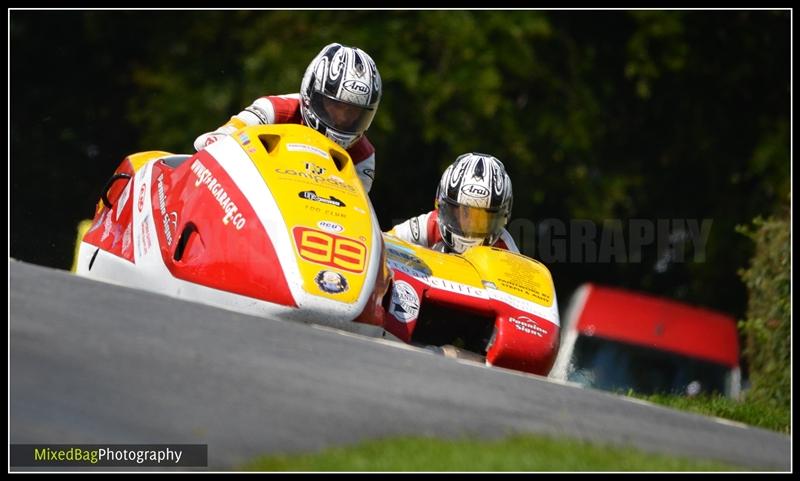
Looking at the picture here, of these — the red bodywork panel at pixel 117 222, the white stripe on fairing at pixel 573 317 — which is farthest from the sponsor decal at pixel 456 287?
the white stripe on fairing at pixel 573 317

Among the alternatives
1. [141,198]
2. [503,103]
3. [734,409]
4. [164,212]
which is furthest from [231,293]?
Answer: [503,103]

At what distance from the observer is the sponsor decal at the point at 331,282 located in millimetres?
6406

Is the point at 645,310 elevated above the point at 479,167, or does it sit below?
below

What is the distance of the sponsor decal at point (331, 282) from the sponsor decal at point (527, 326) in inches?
54.8

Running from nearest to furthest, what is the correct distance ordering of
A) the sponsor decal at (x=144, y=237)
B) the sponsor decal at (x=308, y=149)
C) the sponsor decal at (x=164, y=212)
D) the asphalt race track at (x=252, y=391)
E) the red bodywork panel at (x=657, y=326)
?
the asphalt race track at (x=252, y=391)
the sponsor decal at (x=164, y=212)
the sponsor decal at (x=144, y=237)
the sponsor decal at (x=308, y=149)
the red bodywork panel at (x=657, y=326)

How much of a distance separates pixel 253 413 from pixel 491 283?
330 centimetres

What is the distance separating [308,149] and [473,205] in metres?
1.70

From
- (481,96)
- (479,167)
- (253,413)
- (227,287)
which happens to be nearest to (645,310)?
(481,96)

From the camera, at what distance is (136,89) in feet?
55.1

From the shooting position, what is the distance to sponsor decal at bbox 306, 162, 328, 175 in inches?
281

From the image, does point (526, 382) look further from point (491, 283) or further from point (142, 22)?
point (142, 22)

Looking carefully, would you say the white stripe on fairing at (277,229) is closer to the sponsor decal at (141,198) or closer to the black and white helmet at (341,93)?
the sponsor decal at (141,198)

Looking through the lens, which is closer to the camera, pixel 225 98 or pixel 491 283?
pixel 491 283

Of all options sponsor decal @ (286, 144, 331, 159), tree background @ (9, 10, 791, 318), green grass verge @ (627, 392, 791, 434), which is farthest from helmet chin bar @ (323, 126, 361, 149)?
tree background @ (9, 10, 791, 318)
